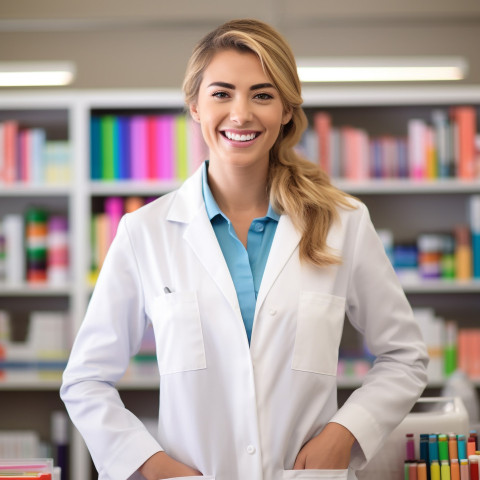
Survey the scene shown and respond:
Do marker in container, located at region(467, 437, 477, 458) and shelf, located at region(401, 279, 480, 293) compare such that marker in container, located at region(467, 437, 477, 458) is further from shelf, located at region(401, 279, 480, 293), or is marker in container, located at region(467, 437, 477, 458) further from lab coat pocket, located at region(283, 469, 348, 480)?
shelf, located at region(401, 279, 480, 293)

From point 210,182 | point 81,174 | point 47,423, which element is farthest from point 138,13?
point 210,182

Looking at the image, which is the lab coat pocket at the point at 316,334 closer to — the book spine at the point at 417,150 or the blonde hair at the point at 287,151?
the blonde hair at the point at 287,151

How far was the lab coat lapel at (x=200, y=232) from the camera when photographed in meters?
1.59

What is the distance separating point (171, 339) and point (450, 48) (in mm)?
3402

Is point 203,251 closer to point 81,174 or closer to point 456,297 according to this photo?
point 81,174

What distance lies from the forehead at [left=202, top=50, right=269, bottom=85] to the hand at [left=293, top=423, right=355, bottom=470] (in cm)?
75

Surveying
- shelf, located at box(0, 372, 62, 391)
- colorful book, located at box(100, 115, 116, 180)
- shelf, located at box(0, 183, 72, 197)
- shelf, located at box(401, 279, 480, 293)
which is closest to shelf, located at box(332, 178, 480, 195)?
shelf, located at box(401, 279, 480, 293)

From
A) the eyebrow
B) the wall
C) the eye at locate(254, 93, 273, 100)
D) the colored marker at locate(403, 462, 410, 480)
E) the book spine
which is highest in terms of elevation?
the wall

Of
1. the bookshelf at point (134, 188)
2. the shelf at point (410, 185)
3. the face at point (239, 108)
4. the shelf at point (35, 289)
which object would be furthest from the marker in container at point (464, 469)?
the shelf at point (35, 289)

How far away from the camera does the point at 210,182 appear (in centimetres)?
178

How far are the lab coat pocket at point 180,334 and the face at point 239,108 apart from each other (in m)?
0.33

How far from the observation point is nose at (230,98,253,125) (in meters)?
1.57

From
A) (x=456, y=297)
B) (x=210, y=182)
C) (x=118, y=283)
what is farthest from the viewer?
(x=456, y=297)

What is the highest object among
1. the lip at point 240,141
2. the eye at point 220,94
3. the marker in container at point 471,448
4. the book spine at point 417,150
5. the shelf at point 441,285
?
the book spine at point 417,150
